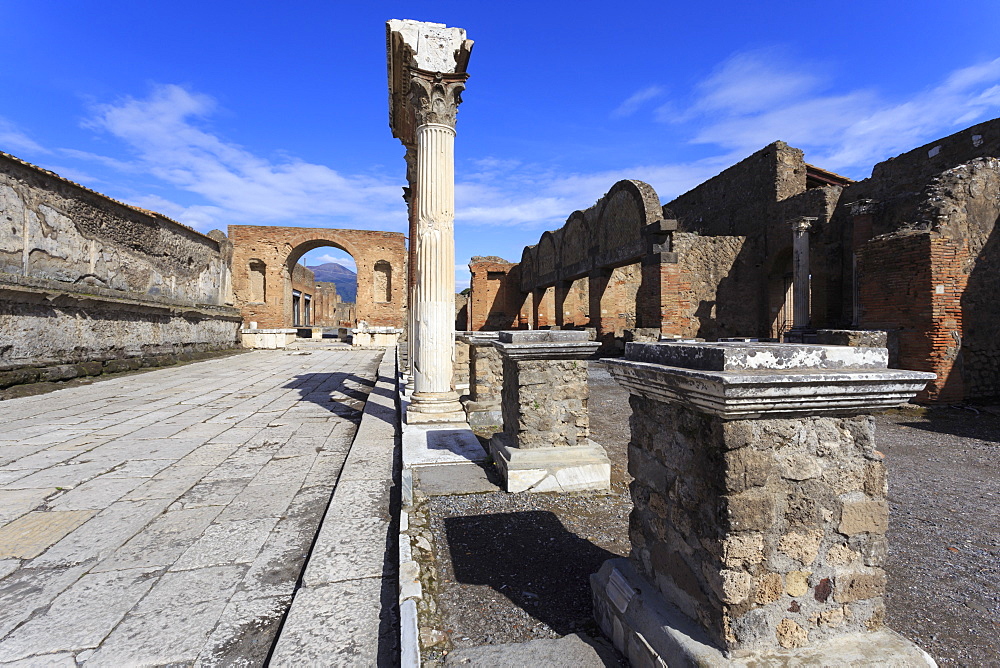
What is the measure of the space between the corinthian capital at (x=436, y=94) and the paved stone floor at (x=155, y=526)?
4.11 metres

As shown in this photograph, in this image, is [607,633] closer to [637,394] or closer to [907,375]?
[637,394]

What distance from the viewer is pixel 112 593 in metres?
2.29

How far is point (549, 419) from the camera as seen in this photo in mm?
3799

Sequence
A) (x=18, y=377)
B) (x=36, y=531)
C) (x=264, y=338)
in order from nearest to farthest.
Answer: (x=36, y=531), (x=18, y=377), (x=264, y=338)

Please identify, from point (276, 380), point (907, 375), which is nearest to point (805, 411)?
point (907, 375)

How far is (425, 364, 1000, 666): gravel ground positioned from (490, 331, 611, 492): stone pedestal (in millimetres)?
170

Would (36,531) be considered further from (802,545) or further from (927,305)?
(927,305)

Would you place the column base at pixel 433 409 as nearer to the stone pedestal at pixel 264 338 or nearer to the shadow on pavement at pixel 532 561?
the shadow on pavement at pixel 532 561

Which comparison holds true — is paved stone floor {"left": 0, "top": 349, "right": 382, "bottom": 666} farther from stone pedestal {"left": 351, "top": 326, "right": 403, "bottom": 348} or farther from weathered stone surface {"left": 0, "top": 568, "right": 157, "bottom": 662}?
stone pedestal {"left": 351, "top": 326, "right": 403, "bottom": 348}

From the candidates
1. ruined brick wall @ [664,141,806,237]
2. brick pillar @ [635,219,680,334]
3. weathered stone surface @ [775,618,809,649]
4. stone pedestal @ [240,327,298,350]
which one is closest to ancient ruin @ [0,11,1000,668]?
weathered stone surface @ [775,618,809,649]

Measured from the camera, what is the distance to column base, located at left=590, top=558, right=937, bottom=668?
1339 mm

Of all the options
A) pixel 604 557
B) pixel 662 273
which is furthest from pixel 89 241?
pixel 662 273

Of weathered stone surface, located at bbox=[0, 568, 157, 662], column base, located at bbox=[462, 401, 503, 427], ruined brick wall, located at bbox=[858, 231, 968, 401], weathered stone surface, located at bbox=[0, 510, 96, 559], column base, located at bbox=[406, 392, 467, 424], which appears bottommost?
weathered stone surface, located at bbox=[0, 568, 157, 662]

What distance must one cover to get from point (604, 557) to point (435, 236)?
4247 mm
